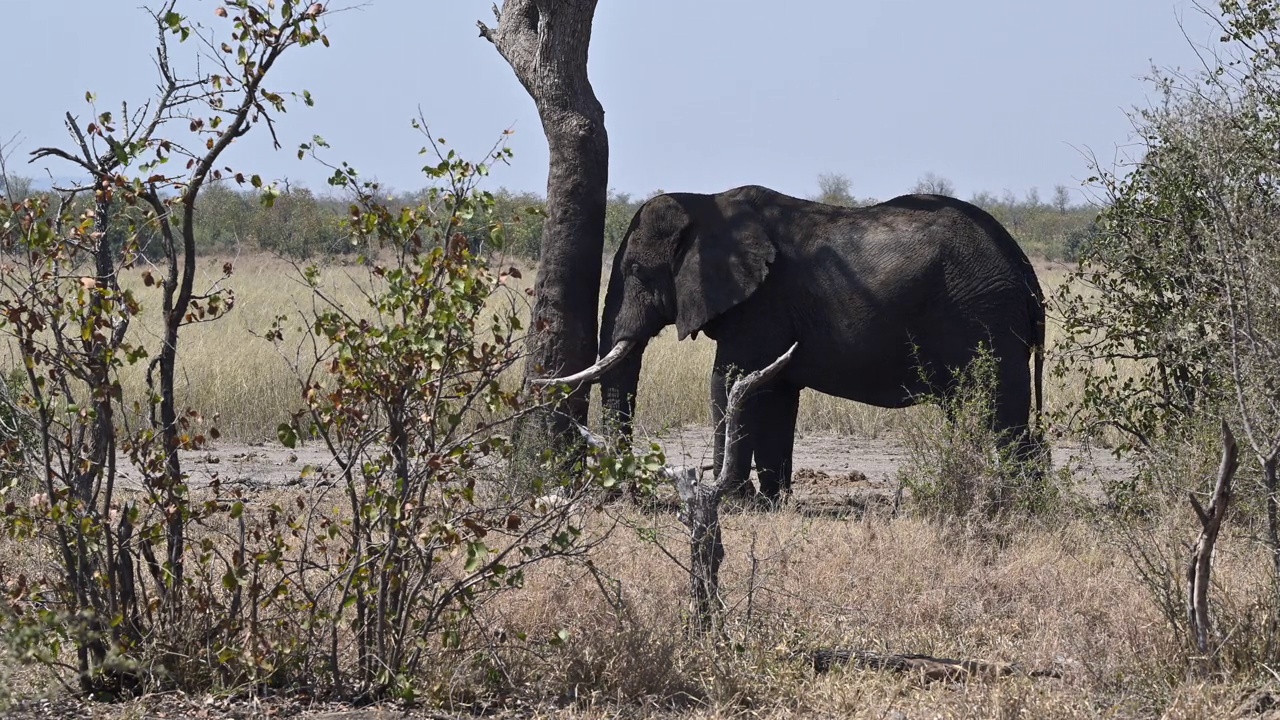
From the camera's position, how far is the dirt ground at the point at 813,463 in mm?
10602

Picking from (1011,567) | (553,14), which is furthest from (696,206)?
(1011,567)

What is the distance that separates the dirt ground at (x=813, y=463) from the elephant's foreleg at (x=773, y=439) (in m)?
0.24

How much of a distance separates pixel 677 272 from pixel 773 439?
131cm

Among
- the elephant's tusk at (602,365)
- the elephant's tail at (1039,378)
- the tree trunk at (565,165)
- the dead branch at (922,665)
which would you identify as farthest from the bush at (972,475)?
the dead branch at (922,665)

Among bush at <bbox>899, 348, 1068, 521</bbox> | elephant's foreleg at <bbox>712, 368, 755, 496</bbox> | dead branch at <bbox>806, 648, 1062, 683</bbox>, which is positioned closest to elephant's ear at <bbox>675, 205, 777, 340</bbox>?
elephant's foreleg at <bbox>712, 368, 755, 496</bbox>

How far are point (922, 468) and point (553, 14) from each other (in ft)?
11.7

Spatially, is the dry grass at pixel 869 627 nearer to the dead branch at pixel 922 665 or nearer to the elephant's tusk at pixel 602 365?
the dead branch at pixel 922 665

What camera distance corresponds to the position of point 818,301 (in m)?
9.68

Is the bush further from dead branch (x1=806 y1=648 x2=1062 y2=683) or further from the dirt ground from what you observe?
dead branch (x1=806 y1=648 x2=1062 y2=683)

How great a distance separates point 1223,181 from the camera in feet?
19.2

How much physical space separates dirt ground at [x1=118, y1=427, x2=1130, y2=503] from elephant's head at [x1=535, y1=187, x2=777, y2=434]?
692mm

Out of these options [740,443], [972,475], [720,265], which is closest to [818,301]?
[720,265]

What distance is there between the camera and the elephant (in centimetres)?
927

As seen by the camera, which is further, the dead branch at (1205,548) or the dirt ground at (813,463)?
the dirt ground at (813,463)
